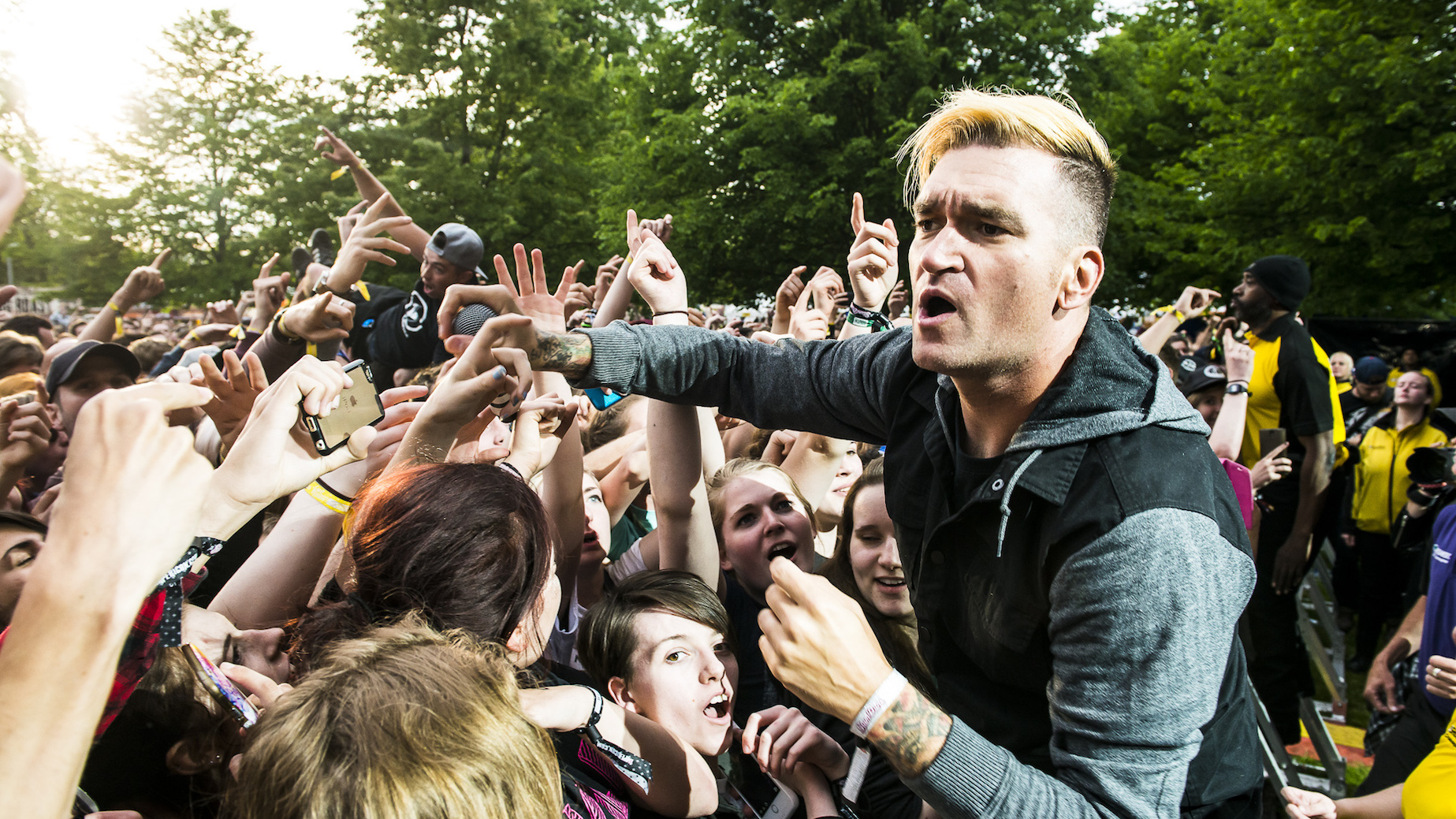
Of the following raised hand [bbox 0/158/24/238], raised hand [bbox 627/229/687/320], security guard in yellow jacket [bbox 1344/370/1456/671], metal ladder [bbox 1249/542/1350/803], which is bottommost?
metal ladder [bbox 1249/542/1350/803]

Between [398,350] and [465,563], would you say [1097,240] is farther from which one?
[398,350]

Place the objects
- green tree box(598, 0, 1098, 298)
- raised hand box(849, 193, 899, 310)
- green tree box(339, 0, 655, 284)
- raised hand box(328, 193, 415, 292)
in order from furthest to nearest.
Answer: green tree box(339, 0, 655, 284) < green tree box(598, 0, 1098, 298) < raised hand box(328, 193, 415, 292) < raised hand box(849, 193, 899, 310)

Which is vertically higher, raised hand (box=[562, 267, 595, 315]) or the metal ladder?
raised hand (box=[562, 267, 595, 315])

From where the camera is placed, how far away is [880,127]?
A: 53.0ft

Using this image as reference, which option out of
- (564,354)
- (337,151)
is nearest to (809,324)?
(564,354)

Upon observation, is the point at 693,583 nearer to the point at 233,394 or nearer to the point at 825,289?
the point at 233,394

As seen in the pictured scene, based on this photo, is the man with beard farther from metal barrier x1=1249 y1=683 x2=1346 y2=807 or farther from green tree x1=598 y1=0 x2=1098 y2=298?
green tree x1=598 y1=0 x2=1098 y2=298

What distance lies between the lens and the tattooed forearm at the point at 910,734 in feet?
4.87

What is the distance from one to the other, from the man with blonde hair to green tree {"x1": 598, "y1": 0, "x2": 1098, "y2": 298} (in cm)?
1347

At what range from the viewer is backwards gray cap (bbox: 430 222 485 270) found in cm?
516

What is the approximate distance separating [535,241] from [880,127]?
8.16 metres

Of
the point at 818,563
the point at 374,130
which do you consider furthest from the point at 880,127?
the point at 818,563

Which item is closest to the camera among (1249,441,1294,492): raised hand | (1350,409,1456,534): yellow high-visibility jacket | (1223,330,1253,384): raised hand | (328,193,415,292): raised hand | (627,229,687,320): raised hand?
(627,229,687,320): raised hand

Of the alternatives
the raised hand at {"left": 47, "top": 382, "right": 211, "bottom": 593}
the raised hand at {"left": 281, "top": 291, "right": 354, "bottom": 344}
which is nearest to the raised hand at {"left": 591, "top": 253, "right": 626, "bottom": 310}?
the raised hand at {"left": 281, "top": 291, "right": 354, "bottom": 344}
